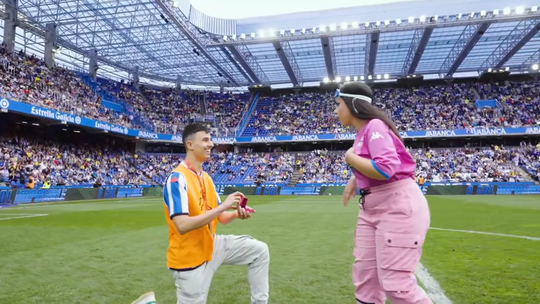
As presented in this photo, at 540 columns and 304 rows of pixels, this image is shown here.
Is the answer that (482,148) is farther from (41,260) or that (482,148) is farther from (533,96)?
(41,260)

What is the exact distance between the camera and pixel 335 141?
4644 centimetres

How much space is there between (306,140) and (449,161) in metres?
16.0

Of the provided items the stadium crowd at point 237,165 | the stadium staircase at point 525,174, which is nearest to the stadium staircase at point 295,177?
the stadium crowd at point 237,165

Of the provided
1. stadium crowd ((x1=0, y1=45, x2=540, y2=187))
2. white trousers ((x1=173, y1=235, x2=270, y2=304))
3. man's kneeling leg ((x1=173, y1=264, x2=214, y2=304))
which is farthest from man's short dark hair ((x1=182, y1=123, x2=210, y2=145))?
stadium crowd ((x1=0, y1=45, x2=540, y2=187))

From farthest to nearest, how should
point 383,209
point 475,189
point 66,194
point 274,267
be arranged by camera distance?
point 475,189
point 66,194
point 274,267
point 383,209

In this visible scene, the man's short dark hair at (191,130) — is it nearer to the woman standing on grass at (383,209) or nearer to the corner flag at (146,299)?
the woman standing on grass at (383,209)

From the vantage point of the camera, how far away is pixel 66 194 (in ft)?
87.3

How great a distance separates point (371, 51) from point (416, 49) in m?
4.66

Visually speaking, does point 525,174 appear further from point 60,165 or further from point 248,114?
point 60,165

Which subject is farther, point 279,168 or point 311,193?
point 279,168

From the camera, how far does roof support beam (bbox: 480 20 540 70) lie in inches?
1291

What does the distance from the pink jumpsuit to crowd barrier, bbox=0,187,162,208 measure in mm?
24151

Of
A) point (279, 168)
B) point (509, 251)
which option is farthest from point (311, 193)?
point (509, 251)

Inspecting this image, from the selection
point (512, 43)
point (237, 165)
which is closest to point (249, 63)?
point (237, 165)
